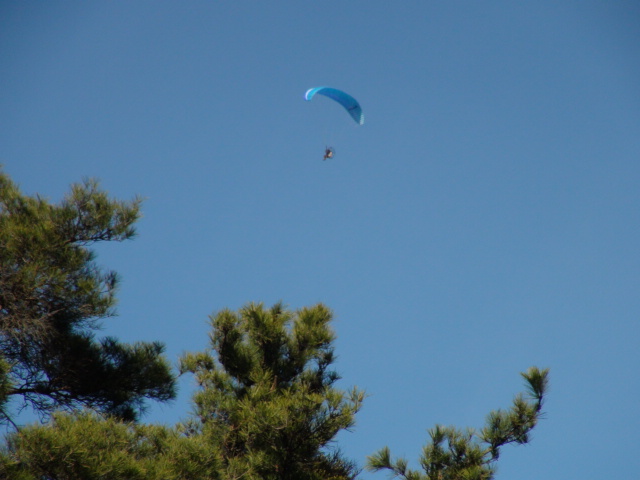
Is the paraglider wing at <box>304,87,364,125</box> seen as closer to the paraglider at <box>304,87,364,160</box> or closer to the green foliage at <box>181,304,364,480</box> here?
the paraglider at <box>304,87,364,160</box>

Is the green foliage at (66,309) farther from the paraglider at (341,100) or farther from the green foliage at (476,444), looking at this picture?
the paraglider at (341,100)

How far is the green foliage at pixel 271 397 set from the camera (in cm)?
583

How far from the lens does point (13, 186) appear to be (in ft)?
26.5

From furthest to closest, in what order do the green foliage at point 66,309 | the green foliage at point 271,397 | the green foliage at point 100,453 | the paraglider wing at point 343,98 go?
1. the paraglider wing at point 343,98
2. the green foliage at point 66,309
3. the green foliage at point 271,397
4. the green foliage at point 100,453

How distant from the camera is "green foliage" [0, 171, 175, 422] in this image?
274 inches

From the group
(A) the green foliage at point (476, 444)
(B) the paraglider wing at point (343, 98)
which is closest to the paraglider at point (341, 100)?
(B) the paraglider wing at point (343, 98)

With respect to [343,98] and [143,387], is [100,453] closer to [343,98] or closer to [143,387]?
[143,387]

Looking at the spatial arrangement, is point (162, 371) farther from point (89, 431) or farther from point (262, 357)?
point (89, 431)

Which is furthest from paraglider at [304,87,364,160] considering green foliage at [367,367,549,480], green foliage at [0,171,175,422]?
green foliage at [367,367,549,480]

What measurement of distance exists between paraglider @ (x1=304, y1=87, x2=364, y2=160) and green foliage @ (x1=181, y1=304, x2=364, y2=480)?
10.2 meters

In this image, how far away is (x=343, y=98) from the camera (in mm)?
17000

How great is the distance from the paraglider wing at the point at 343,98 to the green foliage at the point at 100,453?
1189cm

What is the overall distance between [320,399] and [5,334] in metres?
3.57

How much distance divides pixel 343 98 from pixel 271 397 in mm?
12062
